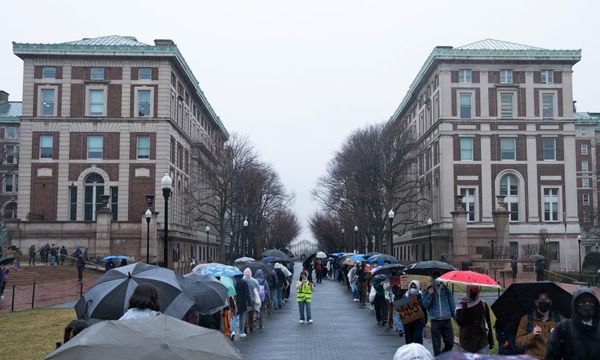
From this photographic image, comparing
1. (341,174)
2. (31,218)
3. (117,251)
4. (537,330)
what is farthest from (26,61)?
(537,330)

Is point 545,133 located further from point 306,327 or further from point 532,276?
point 306,327

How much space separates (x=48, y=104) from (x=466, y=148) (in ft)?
123

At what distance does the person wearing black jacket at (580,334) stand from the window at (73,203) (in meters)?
59.1

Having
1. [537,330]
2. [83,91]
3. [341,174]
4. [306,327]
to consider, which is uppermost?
[83,91]

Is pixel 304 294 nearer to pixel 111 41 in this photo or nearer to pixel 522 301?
pixel 522 301

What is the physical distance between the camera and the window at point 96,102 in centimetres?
6338

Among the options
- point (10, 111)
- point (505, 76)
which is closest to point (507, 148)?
point (505, 76)

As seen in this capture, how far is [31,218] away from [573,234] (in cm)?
4769

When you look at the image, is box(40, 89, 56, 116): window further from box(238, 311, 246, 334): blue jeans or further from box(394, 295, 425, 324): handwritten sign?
box(394, 295, 425, 324): handwritten sign

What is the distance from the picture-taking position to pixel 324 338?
792 inches

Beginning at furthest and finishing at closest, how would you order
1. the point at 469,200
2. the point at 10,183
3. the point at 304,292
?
the point at 10,183 → the point at 469,200 → the point at 304,292

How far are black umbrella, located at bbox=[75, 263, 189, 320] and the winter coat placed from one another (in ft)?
17.1

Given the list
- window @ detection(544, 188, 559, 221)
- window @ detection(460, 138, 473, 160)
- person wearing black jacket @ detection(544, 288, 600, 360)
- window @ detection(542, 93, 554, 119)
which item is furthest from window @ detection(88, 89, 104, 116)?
person wearing black jacket @ detection(544, 288, 600, 360)

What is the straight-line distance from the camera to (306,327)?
2309cm
